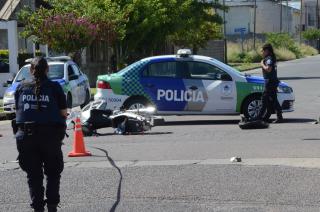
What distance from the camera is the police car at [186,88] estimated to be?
647 inches

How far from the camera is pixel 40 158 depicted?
7.07 m

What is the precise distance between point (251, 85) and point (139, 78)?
2.60 meters

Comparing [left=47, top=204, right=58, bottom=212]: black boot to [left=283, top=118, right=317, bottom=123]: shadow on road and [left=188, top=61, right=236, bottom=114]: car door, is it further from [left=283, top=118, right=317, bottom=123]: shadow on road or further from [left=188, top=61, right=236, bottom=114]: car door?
[left=283, top=118, right=317, bottom=123]: shadow on road

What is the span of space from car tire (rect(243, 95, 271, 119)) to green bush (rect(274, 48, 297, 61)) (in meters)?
57.9

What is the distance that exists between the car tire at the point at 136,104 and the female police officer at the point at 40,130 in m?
9.38

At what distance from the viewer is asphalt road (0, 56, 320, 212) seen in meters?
7.94

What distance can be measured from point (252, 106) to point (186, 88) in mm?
1572

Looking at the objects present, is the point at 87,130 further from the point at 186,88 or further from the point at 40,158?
the point at 40,158

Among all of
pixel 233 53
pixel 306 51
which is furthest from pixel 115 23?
pixel 306 51

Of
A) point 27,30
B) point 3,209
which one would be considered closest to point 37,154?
point 3,209

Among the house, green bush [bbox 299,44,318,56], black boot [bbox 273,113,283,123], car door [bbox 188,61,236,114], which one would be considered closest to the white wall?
the house

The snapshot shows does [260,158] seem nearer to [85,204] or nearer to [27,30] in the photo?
[85,204]

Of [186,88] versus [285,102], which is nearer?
[186,88]

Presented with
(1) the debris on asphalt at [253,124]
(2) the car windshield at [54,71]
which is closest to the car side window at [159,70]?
(1) the debris on asphalt at [253,124]
